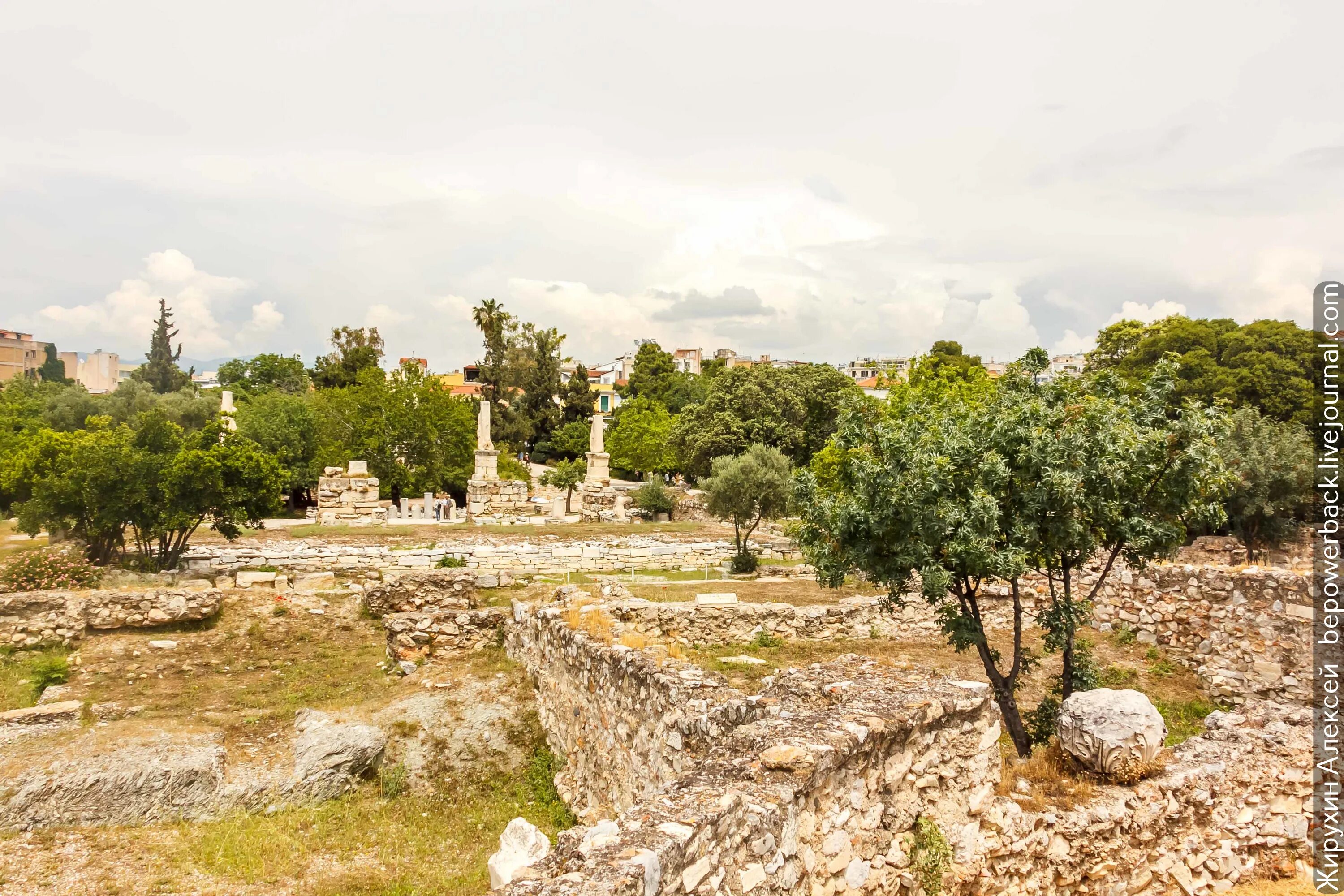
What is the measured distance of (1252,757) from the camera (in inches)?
271

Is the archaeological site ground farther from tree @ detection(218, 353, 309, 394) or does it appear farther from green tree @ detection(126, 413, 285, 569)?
tree @ detection(218, 353, 309, 394)

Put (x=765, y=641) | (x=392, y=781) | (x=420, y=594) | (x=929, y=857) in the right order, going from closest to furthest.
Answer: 1. (x=929, y=857)
2. (x=392, y=781)
3. (x=765, y=641)
4. (x=420, y=594)

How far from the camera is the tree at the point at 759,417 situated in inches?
1710

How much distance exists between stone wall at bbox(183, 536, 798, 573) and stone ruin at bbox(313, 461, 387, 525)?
633 cm

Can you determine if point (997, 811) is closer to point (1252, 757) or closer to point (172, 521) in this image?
point (1252, 757)

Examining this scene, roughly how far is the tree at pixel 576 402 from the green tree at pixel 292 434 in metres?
23.4

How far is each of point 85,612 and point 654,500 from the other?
24453 millimetres

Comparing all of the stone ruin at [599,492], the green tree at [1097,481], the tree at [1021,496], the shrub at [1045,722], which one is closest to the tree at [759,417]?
the stone ruin at [599,492]

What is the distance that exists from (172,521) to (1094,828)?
61.9ft

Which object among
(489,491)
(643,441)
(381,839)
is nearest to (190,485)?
(381,839)

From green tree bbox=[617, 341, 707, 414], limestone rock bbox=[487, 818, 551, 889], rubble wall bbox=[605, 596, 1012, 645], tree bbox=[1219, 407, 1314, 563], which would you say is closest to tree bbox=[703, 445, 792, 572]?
rubble wall bbox=[605, 596, 1012, 645]

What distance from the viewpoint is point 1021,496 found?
7.96m

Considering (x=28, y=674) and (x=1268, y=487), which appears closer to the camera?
(x=28, y=674)

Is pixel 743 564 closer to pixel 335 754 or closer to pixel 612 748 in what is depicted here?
pixel 612 748
